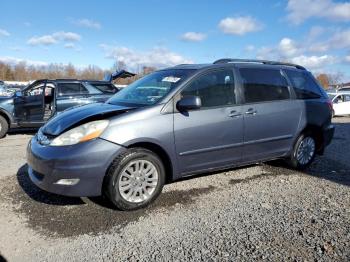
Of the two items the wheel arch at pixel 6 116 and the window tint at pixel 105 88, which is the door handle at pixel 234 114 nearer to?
the window tint at pixel 105 88

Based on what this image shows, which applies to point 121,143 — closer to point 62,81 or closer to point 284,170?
point 284,170

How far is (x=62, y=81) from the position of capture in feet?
33.1

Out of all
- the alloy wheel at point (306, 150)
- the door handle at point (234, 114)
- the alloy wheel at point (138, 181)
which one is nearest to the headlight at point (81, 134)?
the alloy wheel at point (138, 181)

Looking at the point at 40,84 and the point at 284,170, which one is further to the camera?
the point at 40,84

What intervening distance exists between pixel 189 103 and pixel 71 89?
6565 millimetres

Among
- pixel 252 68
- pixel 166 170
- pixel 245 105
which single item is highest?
pixel 252 68

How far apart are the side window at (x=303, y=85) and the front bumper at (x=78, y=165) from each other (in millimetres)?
3320

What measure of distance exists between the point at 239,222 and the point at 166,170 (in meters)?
1.17

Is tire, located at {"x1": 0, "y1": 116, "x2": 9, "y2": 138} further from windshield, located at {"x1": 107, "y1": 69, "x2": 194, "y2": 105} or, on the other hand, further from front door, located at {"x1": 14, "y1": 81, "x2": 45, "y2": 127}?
windshield, located at {"x1": 107, "y1": 69, "x2": 194, "y2": 105}

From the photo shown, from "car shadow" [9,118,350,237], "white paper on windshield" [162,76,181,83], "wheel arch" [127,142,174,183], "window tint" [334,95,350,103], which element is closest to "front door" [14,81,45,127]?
"car shadow" [9,118,350,237]

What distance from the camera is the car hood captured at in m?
4.21

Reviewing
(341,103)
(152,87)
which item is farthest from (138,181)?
(341,103)

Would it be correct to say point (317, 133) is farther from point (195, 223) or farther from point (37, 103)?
point (37, 103)

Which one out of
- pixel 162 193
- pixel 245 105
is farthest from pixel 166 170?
pixel 245 105
